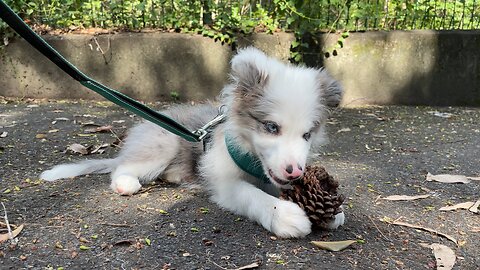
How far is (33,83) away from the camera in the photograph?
705 cm

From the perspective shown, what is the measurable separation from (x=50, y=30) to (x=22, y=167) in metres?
3.94

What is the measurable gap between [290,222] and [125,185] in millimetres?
1265

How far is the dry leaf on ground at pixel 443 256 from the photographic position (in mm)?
2387

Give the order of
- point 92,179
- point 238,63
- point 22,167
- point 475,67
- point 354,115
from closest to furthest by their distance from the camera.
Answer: point 238,63 → point 92,179 → point 22,167 → point 354,115 → point 475,67

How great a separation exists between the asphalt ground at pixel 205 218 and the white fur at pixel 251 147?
0.10 m

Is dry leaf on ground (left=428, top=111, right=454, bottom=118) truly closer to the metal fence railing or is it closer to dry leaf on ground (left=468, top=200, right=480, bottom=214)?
the metal fence railing

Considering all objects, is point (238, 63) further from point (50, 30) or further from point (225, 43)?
point (50, 30)

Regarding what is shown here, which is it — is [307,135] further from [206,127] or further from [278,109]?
[206,127]

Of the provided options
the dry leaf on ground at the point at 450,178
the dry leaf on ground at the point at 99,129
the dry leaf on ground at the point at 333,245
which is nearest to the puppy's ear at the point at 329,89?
the dry leaf on ground at the point at 333,245

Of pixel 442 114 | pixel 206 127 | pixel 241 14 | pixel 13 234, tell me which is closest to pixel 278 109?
pixel 206 127

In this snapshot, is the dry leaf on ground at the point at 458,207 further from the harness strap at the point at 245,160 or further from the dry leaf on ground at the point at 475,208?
the harness strap at the point at 245,160

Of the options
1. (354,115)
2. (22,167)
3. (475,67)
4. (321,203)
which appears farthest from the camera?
(475,67)

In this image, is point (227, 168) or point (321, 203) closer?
point (321, 203)

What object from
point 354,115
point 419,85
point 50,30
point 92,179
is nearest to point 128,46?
point 50,30
